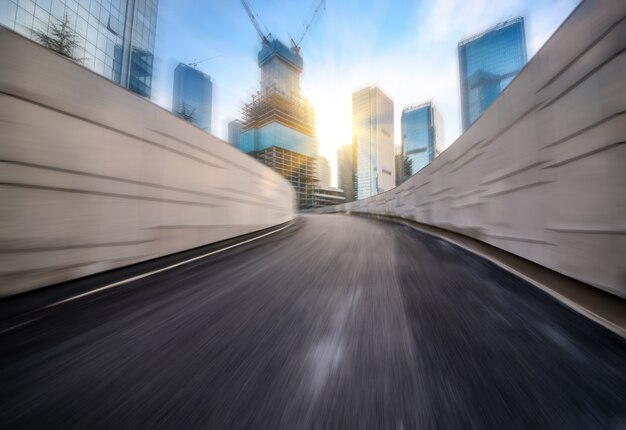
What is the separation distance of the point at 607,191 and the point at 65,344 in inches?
156

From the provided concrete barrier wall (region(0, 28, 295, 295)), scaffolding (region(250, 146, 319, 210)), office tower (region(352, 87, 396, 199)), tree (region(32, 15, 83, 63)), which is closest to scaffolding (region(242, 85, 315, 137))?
scaffolding (region(250, 146, 319, 210))

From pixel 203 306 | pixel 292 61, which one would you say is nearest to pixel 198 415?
pixel 203 306

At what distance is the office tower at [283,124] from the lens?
96.1m

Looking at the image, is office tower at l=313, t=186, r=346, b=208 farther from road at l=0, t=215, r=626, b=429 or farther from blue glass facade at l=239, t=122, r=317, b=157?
road at l=0, t=215, r=626, b=429

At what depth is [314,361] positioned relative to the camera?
1247mm

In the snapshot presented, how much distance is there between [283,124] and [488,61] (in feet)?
299

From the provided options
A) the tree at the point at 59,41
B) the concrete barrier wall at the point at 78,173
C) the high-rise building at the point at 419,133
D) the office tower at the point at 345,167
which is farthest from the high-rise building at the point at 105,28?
the office tower at the point at 345,167

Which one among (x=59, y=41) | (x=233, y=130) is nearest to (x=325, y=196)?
(x=59, y=41)

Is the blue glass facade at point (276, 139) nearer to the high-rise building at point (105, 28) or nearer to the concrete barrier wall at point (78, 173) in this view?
the high-rise building at point (105, 28)

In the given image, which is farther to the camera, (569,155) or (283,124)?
(283,124)

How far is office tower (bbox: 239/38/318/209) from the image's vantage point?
315 feet

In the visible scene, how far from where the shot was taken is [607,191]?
5.87 feet

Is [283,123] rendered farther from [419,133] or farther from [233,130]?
[419,133]

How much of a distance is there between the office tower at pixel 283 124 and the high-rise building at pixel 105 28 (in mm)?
47589
